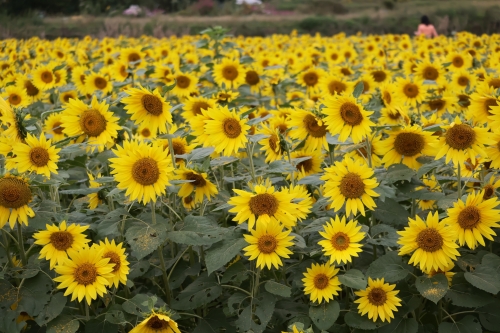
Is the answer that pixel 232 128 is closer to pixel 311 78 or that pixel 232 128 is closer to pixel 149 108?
pixel 149 108

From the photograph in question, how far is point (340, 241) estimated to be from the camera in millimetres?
2520

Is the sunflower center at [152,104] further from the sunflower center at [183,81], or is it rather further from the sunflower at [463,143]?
the sunflower center at [183,81]

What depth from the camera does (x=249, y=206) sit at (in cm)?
249

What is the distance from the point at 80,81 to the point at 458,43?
569cm

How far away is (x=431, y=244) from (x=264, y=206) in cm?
66

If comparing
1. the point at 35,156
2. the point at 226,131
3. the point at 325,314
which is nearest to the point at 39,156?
the point at 35,156

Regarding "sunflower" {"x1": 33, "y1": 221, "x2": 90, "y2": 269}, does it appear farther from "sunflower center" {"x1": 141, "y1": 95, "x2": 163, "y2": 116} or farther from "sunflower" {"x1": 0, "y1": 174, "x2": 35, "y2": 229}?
"sunflower center" {"x1": 141, "y1": 95, "x2": 163, "y2": 116}

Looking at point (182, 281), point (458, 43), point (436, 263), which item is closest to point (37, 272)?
point (182, 281)

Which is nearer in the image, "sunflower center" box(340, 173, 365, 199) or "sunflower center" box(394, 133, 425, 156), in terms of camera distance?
"sunflower center" box(340, 173, 365, 199)

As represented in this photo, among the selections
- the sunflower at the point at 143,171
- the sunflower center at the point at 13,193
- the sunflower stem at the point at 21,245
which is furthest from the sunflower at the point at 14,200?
the sunflower at the point at 143,171

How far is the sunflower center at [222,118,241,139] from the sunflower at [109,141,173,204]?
1.38 feet

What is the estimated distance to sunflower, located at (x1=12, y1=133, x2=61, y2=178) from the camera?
265 cm

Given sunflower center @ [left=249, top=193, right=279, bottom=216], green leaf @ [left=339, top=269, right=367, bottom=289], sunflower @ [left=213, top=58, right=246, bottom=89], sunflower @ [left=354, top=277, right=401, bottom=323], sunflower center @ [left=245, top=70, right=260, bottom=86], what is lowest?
sunflower center @ [left=245, top=70, right=260, bottom=86]

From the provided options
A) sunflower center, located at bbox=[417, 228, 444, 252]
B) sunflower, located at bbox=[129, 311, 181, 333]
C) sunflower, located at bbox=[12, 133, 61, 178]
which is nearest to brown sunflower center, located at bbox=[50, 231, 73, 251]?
sunflower, located at bbox=[12, 133, 61, 178]
